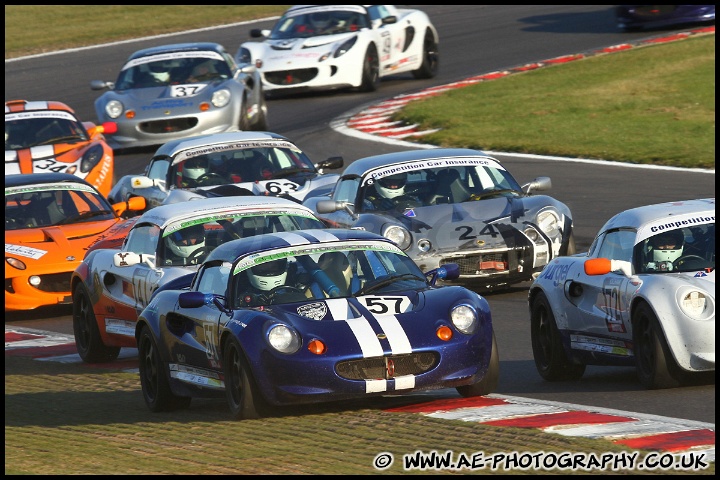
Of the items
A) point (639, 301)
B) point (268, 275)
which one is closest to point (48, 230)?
point (268, 275)

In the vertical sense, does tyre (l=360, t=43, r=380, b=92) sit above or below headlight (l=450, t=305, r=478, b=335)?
below

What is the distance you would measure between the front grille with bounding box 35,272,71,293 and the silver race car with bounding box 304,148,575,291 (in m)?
2.74

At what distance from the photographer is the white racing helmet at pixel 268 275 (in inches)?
401

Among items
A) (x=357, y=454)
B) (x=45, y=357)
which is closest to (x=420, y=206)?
(x=45, y=357)

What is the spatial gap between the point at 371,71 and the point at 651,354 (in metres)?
18.8

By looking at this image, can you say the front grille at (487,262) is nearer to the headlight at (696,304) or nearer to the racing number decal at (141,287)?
the racing number decal at (141,287)

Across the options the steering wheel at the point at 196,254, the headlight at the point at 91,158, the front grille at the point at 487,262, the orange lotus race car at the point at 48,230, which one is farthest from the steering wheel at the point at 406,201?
the headlight at the point at 91,158

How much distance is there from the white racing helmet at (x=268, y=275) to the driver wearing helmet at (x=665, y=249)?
2416 millimetres

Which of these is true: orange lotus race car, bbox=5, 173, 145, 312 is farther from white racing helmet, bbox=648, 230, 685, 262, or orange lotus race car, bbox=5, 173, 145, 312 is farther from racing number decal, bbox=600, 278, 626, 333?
white racing helmet, bbox=648, 230, 685, 262

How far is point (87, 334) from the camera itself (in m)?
13.8

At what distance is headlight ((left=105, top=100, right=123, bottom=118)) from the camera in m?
24.2

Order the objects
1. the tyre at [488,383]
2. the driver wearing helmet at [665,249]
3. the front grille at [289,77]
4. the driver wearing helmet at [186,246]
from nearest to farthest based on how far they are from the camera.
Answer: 1. the tyre at [488,383]
2. the driver wearing helmet at [665,249]
3. the driver wearing helmet at [186,246]
4. the front grille at [289,77]

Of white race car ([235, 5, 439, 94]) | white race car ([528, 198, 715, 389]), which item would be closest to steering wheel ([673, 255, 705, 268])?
white race car ([528, 198, 715, 389])

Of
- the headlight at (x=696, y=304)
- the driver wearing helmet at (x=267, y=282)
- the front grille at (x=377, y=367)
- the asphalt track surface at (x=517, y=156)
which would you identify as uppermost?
the driver wearing helmet at (x=267, y=282)
